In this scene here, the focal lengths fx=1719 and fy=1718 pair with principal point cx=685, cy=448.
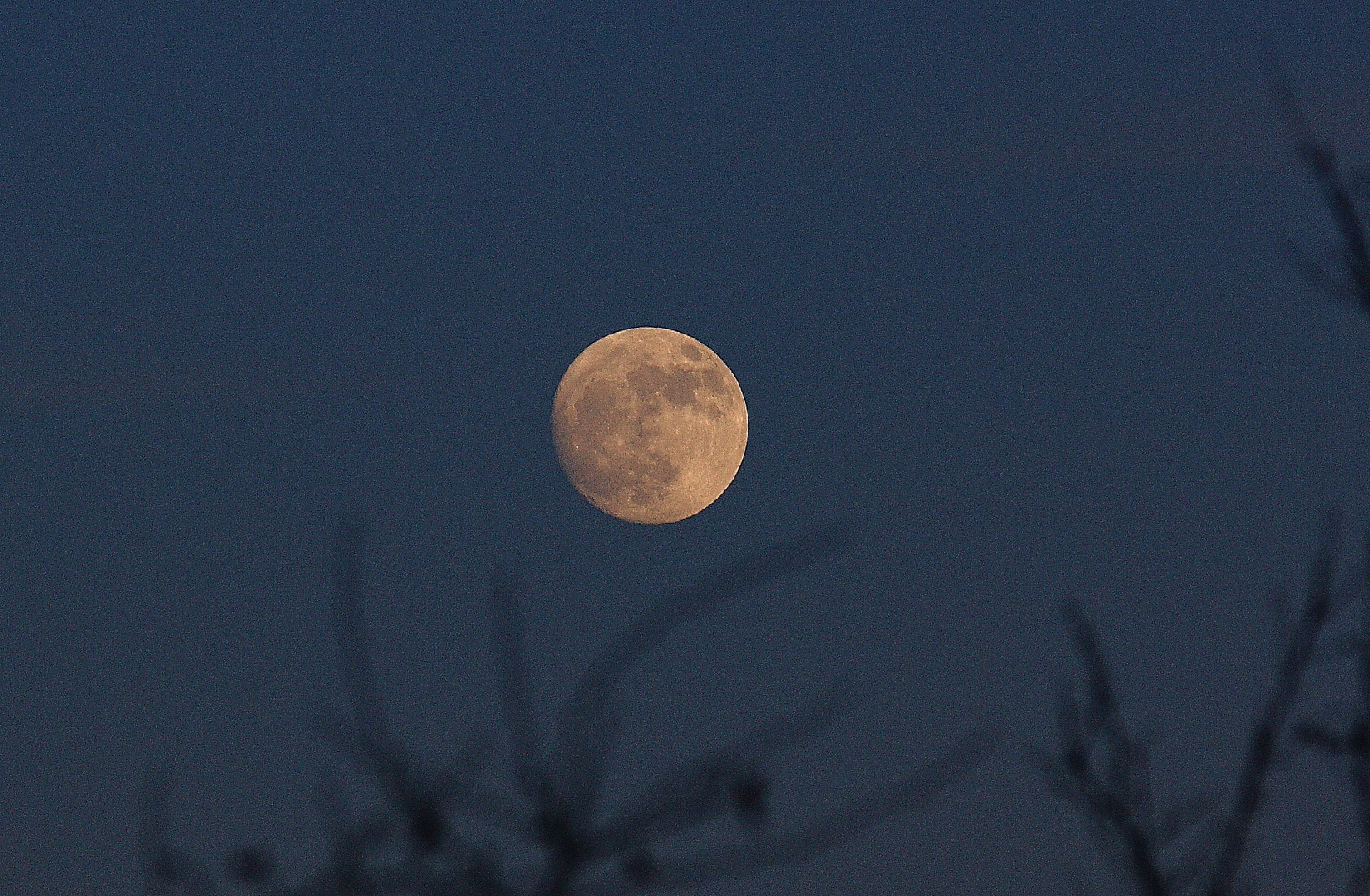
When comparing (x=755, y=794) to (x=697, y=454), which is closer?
(x=755, y=794)

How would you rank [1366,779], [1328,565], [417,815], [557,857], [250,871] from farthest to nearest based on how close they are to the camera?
[1366,779]
[1328,565]
[250,871]
[417,815]
[557,857]

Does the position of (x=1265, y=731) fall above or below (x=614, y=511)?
below

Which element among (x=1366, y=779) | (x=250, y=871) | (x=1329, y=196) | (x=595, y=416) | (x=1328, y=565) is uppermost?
(x=595, y=416)

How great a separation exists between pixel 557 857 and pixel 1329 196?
3805mm

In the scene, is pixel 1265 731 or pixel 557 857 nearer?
pixel 557 857

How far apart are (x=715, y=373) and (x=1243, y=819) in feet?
91.3

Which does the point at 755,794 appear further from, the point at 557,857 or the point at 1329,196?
the point at 1329,196

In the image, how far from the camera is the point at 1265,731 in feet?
22.2

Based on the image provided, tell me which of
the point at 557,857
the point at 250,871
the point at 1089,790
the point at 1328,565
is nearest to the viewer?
the point at 557,857

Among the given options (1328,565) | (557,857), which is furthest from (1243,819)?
(557,857)

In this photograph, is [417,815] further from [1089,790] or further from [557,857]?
[1089,790]

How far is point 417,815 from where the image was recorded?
5.39m

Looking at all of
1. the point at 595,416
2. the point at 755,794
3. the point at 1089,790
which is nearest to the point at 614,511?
the point at 595,416

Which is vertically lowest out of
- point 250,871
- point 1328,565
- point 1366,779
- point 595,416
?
point 1366,779
